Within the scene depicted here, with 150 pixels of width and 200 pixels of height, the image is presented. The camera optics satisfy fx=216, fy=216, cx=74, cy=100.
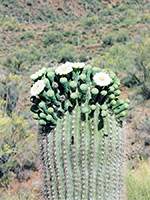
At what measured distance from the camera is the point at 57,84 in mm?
1879

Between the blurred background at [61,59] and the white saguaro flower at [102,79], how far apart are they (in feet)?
3.17

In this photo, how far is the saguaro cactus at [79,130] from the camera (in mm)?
1842

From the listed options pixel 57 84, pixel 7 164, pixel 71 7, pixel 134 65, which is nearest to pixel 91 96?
pixel 57 84

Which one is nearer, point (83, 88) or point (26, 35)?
point (83, 88)

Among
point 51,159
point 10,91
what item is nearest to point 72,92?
point 51,159

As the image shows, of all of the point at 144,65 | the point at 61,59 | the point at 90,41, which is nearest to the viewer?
the point at 144,65

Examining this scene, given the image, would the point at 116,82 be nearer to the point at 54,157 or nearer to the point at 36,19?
the point at 54,157

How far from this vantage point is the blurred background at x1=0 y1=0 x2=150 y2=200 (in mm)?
4598

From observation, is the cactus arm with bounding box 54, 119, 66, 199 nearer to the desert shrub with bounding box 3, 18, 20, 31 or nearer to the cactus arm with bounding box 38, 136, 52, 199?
the cactus arm with bounding box 38, 136, 52, 199

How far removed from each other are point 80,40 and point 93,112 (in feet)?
74.8

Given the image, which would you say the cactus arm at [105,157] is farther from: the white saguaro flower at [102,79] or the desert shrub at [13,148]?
the desert shrub at [13,148]

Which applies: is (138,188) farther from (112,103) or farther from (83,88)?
(83,88)

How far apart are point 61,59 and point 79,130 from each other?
16.5 m

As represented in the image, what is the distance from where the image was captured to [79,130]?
1.86m
